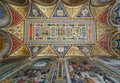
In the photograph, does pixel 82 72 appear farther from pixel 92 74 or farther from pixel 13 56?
pixel 13 56

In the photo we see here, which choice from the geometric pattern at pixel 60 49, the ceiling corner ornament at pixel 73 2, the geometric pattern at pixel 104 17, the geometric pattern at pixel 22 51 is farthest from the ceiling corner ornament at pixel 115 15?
the geometric pattern at pixel 22 51

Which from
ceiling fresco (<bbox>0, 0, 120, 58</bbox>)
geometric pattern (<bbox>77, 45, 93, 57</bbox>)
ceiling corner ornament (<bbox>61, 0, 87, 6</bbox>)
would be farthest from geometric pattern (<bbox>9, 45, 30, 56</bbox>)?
ceiling corner ornament (<bbox>61, 0, 87, 6</bbox>)

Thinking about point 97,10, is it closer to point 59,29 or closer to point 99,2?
point 99,2

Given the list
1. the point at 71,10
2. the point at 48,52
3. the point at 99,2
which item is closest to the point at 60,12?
the point at 71,10

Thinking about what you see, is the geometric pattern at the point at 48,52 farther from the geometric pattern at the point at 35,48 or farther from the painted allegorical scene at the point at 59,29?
the geometric pattern at the point at 35,48

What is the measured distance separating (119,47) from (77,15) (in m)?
3.47

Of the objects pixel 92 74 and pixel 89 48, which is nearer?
pixel 92 74

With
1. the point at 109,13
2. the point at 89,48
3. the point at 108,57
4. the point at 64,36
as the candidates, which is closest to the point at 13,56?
the point at 64,36

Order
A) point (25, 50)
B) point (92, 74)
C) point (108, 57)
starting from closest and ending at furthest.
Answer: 1. point (92, 74)
2. point (108, 57)
3. point (25, 50)

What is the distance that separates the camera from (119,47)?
40.7 feet

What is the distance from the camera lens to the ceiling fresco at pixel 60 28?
42.2 ft

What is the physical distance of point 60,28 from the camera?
13805 mm

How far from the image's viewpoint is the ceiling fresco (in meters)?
12.9

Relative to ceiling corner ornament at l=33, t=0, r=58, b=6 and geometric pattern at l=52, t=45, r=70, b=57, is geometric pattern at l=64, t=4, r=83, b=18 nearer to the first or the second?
ceiling corner ornament at l=33, t=0, r=58, b=6
